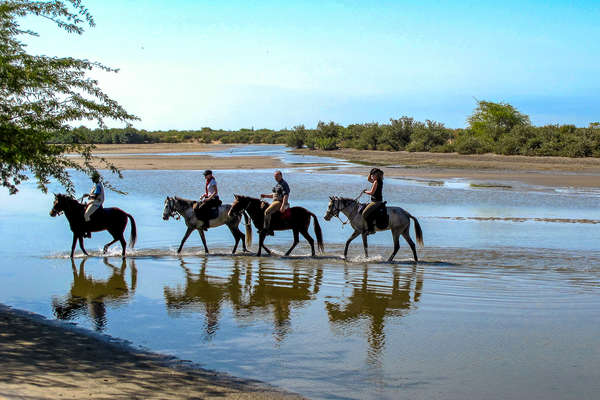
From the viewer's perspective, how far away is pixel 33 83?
8.34 meters

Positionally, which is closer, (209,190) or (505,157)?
(209,190)

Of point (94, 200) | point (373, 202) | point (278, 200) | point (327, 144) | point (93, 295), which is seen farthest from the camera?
point (327, 144)

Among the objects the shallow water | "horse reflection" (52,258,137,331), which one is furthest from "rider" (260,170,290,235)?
"horse reflection" (52,258,137,331)

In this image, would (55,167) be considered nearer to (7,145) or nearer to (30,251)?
(7,145)

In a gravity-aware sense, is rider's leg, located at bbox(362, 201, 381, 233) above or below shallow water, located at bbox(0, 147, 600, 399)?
above

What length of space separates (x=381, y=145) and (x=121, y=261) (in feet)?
173

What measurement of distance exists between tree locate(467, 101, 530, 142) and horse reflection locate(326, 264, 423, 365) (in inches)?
2046

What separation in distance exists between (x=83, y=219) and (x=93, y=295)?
4.18 metres

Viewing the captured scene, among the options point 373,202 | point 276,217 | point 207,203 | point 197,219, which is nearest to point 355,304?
point 373,202

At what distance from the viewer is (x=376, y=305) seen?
942 cm

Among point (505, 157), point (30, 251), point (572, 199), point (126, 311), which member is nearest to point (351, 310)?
point (126, 311)

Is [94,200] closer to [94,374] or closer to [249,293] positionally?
[249,293]

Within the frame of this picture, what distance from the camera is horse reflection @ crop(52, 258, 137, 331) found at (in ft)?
28.4

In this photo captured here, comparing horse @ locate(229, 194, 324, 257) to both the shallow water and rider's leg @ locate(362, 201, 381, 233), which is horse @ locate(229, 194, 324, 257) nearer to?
the shallow water
